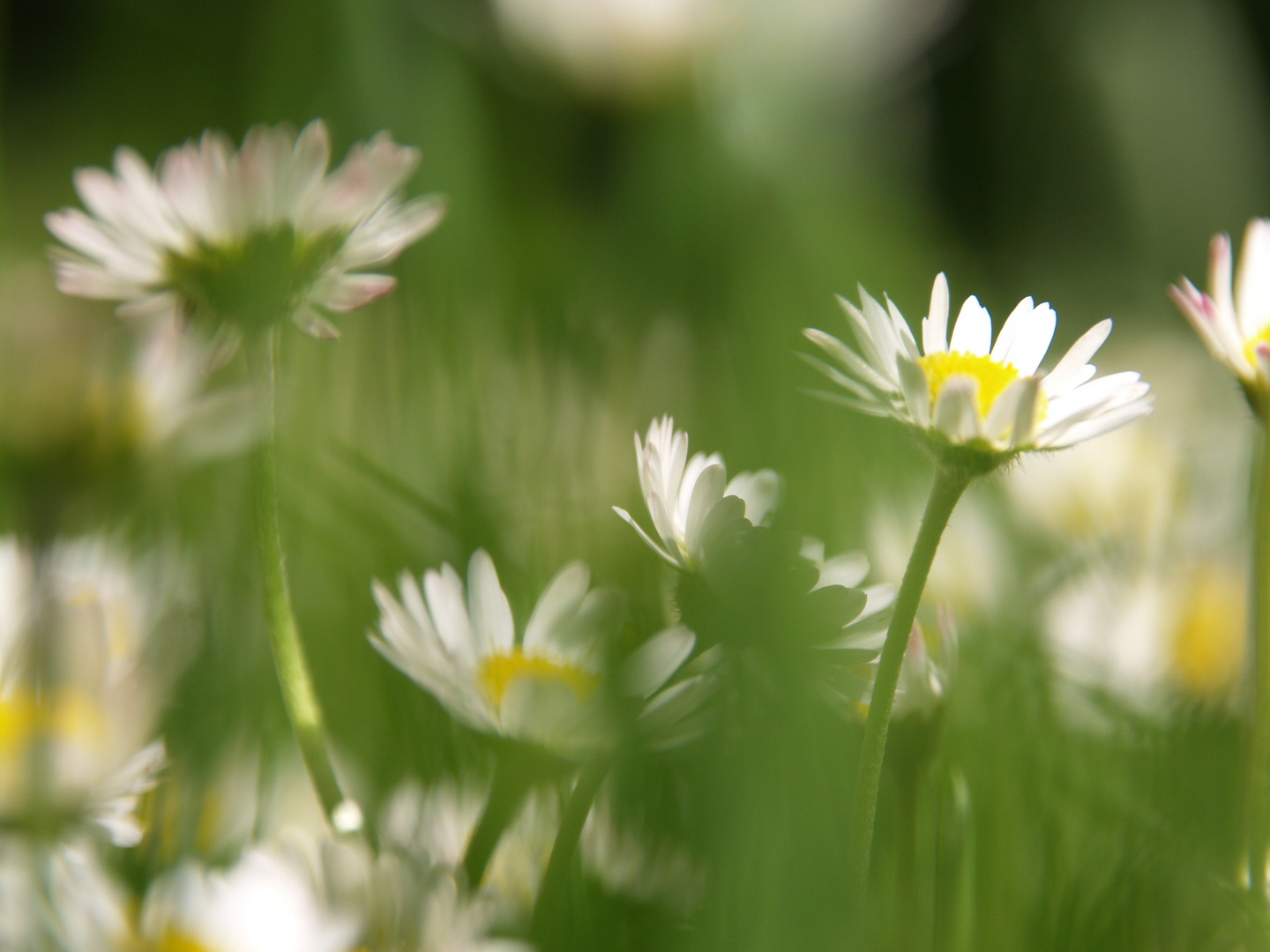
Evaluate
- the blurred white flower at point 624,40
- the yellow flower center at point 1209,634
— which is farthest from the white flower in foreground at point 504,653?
the blurred white flower at point 624,40

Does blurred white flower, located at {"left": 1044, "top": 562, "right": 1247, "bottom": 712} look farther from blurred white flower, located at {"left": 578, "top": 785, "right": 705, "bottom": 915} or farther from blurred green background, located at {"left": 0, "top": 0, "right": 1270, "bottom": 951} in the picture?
blurred white flower, located at {"left": 578, "top": 785, "right": 705, "bottom": 915}

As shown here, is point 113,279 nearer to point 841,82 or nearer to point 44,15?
point 841,82

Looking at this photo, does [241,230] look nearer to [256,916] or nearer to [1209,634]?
[256,916]

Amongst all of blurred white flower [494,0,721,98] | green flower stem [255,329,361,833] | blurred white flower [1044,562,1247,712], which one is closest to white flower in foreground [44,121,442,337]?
green flower stem [255,329,361,833]

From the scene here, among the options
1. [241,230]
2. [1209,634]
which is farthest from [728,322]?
[241,230]

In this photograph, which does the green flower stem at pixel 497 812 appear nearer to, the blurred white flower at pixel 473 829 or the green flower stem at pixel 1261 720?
the blurred white flower at pixel 473 829

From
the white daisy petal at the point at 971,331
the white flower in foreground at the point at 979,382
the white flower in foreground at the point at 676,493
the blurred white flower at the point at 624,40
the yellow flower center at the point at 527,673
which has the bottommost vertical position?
the yellow flower center at the point at 527,673
